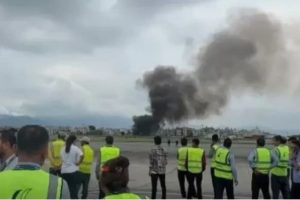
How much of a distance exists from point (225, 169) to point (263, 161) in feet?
3.24

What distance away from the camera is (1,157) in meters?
5.83

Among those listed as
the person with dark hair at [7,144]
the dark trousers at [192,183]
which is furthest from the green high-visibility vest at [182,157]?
the person with dark hair at [7,144]

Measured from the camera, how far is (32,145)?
138 inches

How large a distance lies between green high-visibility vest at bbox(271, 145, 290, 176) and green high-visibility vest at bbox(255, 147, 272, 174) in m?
0.36

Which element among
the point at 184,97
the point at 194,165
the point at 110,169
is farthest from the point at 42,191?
the point at 184,97

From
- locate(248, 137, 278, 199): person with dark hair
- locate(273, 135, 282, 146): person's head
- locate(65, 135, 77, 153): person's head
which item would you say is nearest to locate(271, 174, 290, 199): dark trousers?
locate(248, 137, 278, 199): person with dark hair

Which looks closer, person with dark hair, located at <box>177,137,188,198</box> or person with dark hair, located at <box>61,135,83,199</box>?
person with dark hair, located at <box>61,135,83,199</box>

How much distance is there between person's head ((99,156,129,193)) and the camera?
→ 344 cm

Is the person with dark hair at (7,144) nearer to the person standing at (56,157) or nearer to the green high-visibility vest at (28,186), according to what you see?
the green high-visibility vest at (28,186)

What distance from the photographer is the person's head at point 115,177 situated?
3438 mm

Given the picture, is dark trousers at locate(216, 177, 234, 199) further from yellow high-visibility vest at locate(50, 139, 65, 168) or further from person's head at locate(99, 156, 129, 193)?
person's head at locate(99, 156, 129, 193)

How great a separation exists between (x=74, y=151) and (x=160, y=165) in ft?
10.00

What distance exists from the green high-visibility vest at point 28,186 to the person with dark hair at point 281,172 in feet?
33.5

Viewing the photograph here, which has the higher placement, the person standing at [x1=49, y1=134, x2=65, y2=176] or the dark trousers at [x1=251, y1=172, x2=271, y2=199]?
the person standing at [x1=49, y1=134, x2=65, y2=176]
